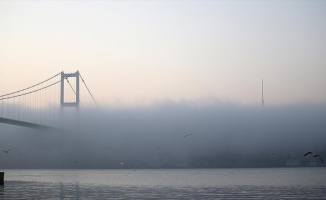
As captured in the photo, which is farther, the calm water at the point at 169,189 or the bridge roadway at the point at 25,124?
the bridge roadway at the point at 25,124

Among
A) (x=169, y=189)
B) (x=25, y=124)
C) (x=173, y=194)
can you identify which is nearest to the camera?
(x=173, y=194)

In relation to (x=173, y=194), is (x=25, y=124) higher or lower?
higher

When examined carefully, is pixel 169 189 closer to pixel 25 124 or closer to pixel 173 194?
pixel 173 194

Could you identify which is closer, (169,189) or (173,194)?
(173,194)

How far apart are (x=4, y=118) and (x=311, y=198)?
168 ft

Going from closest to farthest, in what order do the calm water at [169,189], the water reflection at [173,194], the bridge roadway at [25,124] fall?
the water reflection at [173,194] → the calm water at [169,189] → the bridge roadway at [25,124]

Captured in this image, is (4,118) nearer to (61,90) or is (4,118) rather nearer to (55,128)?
(55,128)

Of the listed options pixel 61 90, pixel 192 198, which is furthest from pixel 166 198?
pixel 61 90

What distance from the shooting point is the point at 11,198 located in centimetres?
4253

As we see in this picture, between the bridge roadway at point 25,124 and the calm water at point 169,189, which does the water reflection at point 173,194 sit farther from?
the bridge roadway at point 25,124

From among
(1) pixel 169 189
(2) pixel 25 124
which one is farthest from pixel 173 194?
(2) pixel 25 124

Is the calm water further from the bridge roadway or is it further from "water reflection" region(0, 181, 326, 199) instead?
the bridge roadway

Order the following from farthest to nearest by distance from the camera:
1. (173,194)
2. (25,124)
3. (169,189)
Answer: (25,124)
(169,189)
(173,194)

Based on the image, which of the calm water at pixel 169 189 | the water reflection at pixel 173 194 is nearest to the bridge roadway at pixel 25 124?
the calm water at pixel 169 189
